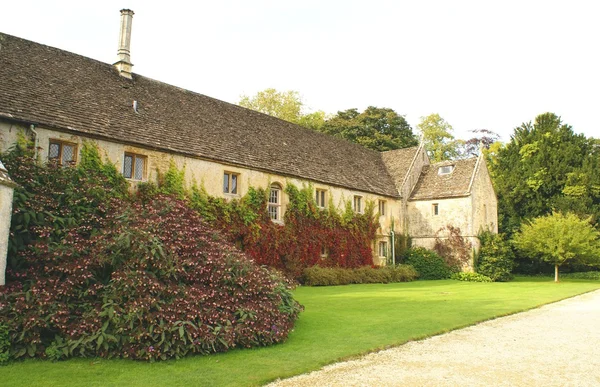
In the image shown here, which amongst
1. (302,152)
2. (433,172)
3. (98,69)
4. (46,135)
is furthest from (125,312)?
(433,172)

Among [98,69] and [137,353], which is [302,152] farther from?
[137,353]

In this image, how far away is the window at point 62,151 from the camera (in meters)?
16.4

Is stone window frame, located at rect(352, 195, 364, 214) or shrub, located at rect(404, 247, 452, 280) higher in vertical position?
stone window frame, located at rect(352, 195, 364, 214)

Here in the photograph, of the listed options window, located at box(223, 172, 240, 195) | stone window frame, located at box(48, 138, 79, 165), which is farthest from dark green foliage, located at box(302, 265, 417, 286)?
stone window frame, located at box(48, 138, 79, 165)

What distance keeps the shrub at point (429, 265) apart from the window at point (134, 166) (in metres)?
20.4

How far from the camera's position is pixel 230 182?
22.1 meters

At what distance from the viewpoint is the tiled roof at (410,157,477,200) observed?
33.2 metres

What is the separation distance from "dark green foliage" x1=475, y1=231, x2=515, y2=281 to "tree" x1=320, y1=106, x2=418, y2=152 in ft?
67.3

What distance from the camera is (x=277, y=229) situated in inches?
920

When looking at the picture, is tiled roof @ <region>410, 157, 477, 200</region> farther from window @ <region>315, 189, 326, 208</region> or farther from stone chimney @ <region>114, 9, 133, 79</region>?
stone chimney @ <region>114, 9, 133, 79</region>

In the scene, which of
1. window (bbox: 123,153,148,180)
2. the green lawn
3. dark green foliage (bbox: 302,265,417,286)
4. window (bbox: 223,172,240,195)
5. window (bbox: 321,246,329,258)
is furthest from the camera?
window (bbox: 321,246,329,258)

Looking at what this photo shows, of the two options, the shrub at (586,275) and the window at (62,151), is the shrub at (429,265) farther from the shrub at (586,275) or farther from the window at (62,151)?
the window at (62,151)

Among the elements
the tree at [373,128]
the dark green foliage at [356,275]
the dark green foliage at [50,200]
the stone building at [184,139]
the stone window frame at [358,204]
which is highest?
the tree at [373,128]

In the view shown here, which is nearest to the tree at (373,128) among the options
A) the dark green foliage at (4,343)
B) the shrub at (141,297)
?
the shrub at (141,297)
